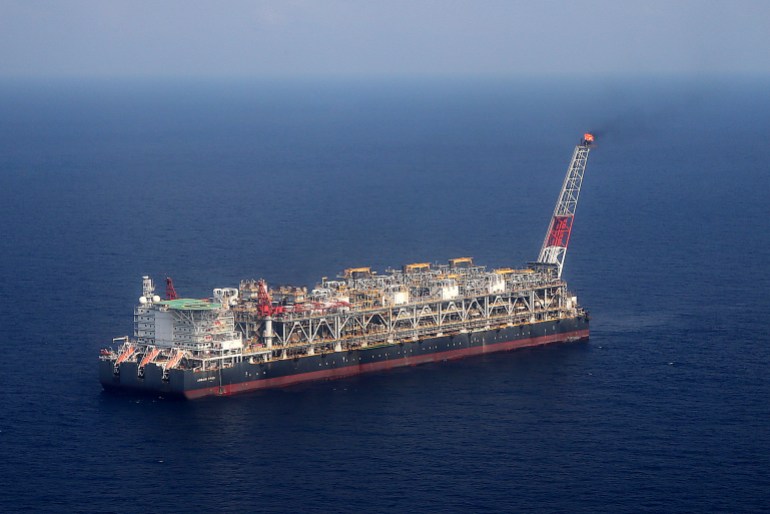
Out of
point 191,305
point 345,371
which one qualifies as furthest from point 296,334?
point 191,305

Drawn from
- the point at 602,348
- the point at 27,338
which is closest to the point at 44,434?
the point at 27,338

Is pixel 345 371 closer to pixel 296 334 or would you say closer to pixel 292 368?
pixel 296 334

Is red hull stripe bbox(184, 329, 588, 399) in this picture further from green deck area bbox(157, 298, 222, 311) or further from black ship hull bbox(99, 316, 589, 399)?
green deck area bbox(157, 298, 222, 311)

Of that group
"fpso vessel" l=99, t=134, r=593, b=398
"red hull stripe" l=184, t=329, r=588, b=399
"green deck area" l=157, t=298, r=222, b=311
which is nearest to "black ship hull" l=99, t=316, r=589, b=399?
"red hull stripe" l=184, t=329, r=588, b=399

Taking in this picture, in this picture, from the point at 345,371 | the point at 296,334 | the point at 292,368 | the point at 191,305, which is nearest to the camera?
the point at 191,305

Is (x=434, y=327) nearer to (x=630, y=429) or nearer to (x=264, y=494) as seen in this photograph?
(x=630, y=429)

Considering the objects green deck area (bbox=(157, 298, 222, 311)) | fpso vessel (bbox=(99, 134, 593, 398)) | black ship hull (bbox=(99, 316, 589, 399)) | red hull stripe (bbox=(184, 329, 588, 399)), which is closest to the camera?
black ship hull (bbox=(99, 316, 589, 399))
